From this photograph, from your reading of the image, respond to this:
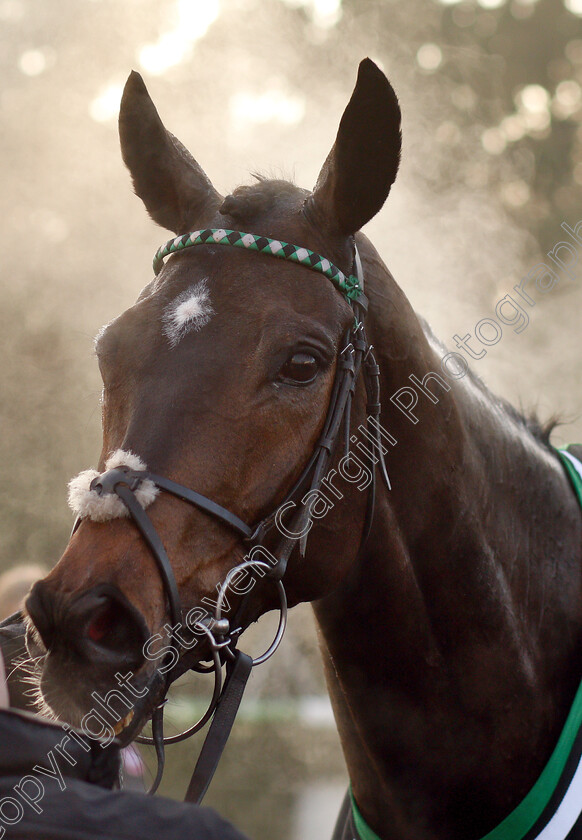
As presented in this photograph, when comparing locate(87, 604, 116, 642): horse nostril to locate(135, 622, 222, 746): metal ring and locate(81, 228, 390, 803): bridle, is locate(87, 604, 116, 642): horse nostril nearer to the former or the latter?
locate(81, 228, 390, 803): bridle

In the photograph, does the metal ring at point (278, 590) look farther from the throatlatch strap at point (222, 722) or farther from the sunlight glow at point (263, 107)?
the sunlight glow at point (263, 107)

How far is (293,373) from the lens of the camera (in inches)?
81.5

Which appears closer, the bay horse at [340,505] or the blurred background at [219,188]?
the bay horse at [340,505]

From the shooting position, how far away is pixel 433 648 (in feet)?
7.82

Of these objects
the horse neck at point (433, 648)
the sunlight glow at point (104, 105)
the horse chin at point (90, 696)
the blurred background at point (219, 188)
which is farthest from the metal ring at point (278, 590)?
the sunlight glow at point (104, 105)

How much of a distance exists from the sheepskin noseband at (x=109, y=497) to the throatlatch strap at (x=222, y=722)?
20.7 inches

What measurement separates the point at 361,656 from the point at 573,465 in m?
1.17

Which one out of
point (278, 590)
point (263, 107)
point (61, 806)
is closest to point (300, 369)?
point (278, 590)

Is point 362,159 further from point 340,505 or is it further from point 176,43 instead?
point 176,43

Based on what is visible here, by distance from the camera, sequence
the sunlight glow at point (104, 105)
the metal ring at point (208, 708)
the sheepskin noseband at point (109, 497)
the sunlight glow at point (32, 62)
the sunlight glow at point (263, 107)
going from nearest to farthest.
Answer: the sheepskin noseband at point (109, 497), the metal ring at point (208, 708), the sunlight glow at point (263, 107), the sunlight glow at point (104, 105), the sunlight glow at point (32, 62)

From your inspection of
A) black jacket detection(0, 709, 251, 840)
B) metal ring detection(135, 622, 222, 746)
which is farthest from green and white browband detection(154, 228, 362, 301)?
black jacket detection(0, 709, 251, 840)

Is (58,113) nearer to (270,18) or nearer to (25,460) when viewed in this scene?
(270,18)

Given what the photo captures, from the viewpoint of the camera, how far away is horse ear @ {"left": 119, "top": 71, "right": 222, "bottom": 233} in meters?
2.52

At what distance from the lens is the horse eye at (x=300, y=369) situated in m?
2.06
